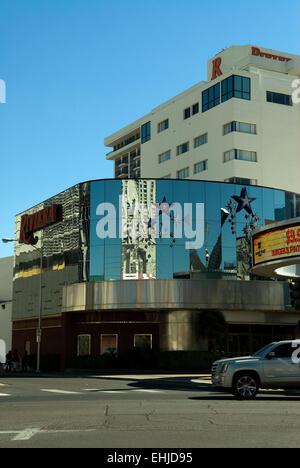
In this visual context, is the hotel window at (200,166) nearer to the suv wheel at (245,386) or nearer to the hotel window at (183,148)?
the hotel window at (183,148)

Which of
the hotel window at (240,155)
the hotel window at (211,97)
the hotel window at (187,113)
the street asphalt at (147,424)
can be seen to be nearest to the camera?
the street asphalt at (147,424)

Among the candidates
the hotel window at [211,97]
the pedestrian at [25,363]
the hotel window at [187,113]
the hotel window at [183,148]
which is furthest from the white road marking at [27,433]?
the hotel window at [187,113]

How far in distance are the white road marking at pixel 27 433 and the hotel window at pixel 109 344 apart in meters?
36.4

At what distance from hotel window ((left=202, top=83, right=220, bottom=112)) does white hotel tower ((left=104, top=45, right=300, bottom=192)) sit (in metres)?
0.11

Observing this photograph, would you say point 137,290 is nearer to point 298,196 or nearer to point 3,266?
point 298,196

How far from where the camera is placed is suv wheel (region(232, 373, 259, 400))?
801 inches

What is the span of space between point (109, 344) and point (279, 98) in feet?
132

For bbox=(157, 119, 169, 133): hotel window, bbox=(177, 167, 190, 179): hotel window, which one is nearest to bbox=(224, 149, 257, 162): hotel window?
bbox=(177, 167, 190, 179): hotel window

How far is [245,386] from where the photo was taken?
20.4 metres

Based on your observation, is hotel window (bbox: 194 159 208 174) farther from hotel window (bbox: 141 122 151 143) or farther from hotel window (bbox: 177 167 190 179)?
hotel window (bbox: 141 122 151 143)

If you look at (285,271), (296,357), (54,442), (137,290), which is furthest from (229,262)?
(54,442)

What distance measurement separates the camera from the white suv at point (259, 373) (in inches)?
802

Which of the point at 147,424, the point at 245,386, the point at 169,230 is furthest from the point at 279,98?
the point at 147,424

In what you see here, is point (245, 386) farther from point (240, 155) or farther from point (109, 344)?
point (240, 155)
